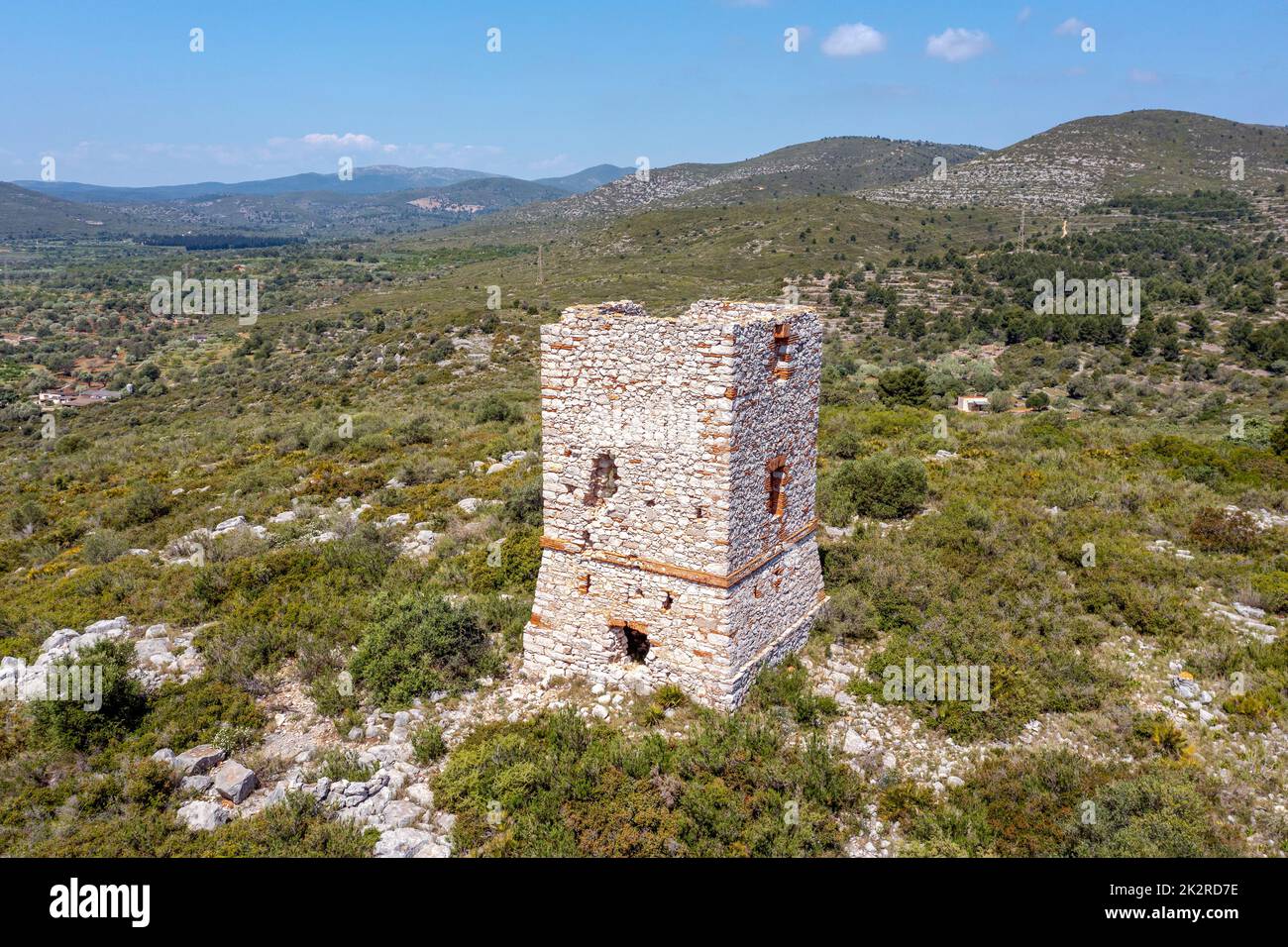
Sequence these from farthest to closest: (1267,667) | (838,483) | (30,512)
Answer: (30,512) < (838,483) < (1267,667)

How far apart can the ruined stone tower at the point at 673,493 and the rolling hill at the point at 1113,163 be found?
7908 centimetres

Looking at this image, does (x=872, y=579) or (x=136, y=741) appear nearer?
(x=136, y=741)

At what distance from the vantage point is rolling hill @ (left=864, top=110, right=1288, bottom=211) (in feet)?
238

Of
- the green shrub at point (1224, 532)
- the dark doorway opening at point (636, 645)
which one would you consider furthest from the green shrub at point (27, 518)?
the green shrub at point (1224, 532)

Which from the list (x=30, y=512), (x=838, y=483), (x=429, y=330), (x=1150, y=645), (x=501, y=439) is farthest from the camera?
(x=429, y=330)

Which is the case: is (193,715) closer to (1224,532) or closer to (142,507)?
(142,507)

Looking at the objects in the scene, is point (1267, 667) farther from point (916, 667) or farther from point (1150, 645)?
point (916, 667)

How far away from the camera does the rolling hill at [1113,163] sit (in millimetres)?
72500

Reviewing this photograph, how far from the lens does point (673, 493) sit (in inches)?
325

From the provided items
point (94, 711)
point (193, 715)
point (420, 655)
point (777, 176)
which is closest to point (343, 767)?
point (420, 655)

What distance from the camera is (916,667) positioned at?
907 centimetres

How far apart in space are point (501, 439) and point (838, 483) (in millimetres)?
9906

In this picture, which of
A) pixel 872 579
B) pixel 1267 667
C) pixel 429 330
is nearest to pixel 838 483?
pixel 872 579

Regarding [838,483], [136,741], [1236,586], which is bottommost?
[136,741]
